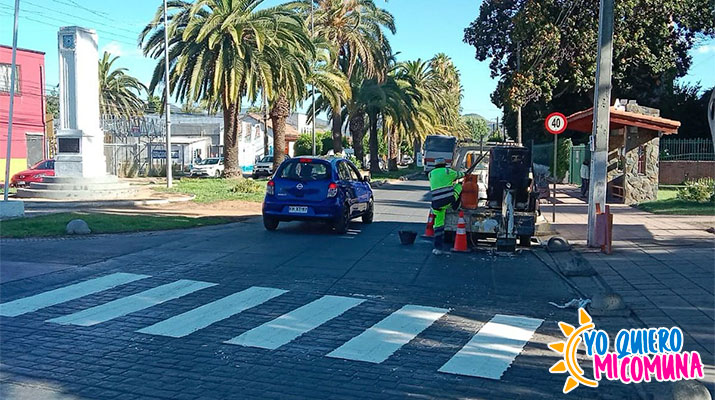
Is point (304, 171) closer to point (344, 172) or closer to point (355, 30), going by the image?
point (344, 172)

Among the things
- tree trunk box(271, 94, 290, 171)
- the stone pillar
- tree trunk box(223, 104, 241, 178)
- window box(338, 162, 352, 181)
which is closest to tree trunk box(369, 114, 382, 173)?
tree trunk box(271, 94, 290, 171)

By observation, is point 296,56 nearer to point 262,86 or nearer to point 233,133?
point 262,86

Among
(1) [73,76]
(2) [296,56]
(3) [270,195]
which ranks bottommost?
(3) [270,195]

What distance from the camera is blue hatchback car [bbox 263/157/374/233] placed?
14625 mm

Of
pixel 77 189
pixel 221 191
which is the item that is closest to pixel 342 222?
pixel 77 189

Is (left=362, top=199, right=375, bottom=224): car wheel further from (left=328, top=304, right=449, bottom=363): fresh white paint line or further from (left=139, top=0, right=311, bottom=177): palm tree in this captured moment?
(left=139, top=0, right=311, bottom=177): palm tree

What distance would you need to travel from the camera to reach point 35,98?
41.7m

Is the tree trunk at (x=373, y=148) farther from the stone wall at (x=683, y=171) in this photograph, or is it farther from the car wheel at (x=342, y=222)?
the car wheel at (x=342, y=222)

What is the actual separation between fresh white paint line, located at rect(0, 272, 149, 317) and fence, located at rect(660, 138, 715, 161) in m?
30.2

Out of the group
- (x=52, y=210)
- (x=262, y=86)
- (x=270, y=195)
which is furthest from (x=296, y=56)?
(x=270, y=195)

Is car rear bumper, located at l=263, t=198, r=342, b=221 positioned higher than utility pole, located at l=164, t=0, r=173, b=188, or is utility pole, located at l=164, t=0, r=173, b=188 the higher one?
utility pole, located at l=164, t=0, r=173, b=188

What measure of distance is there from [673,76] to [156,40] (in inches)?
1042

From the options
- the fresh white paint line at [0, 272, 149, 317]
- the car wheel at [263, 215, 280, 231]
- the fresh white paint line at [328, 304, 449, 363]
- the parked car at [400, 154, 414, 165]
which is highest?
the parked car at [400, 154, 414, 165]

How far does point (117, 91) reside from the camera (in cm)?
5719
